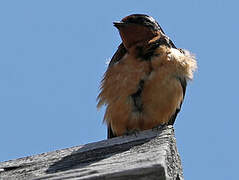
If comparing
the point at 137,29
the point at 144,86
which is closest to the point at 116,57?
the point at 137,29

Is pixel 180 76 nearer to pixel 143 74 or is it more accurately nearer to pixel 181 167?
pixel 143 74

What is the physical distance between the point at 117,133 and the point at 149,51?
3.38ft

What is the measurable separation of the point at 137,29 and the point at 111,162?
4.09 meters

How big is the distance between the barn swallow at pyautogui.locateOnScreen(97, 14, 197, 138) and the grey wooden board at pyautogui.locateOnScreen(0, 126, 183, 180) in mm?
1905

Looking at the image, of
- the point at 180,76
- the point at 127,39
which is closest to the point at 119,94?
the point at 180,76

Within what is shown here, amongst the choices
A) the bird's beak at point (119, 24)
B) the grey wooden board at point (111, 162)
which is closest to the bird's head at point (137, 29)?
the bird's beak at point (119, 24)

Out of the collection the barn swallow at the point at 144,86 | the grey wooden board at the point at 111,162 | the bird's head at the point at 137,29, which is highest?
the bird's head at the point at 137,29

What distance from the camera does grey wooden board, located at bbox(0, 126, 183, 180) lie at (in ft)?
7.78

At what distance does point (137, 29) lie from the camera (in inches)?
259

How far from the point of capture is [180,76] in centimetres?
555

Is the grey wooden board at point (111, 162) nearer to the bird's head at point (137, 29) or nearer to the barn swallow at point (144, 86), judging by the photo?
the barn swallow at point (144, 86)

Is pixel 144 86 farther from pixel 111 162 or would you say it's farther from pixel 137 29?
pixel 111 162

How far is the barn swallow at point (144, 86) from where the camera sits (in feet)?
17.5

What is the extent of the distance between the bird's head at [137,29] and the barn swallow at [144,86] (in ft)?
1.16
